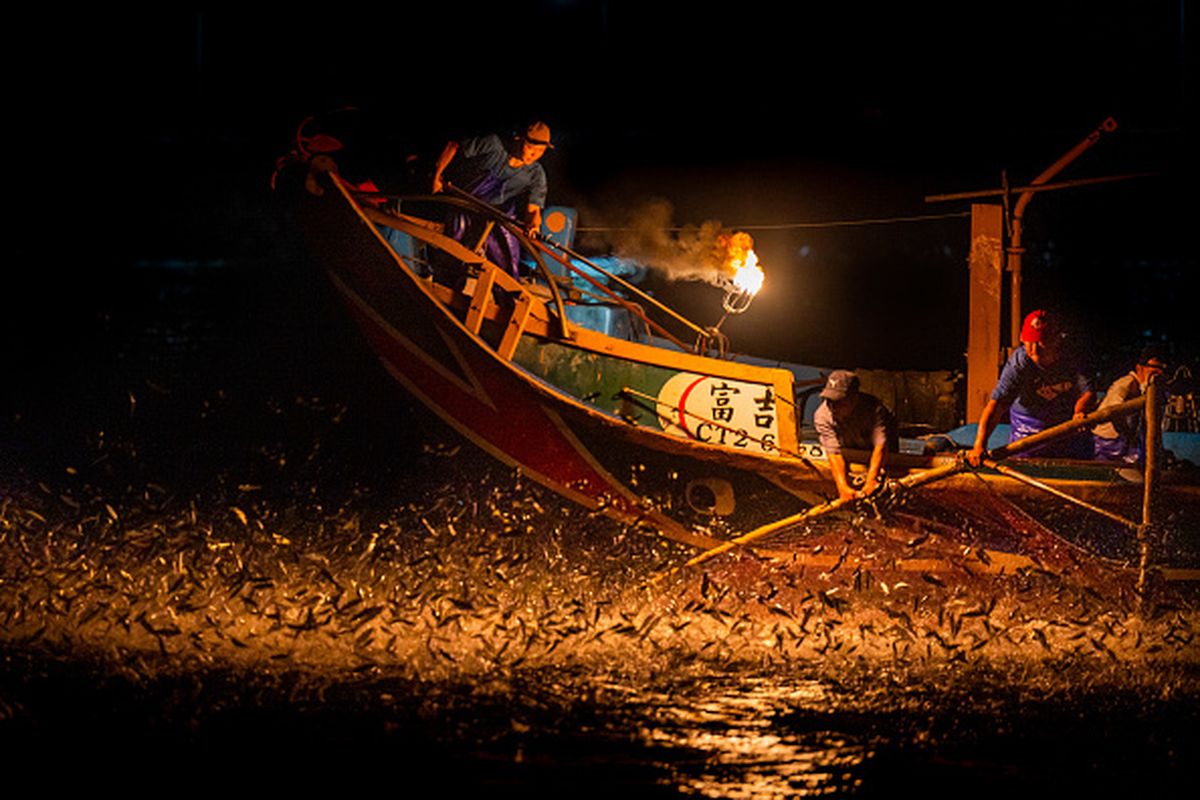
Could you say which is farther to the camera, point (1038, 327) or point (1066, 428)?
point (1038, 327)

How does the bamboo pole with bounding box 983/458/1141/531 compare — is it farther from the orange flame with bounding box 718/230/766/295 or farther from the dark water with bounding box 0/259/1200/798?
the orange flame with bounding box 718/230/766/295

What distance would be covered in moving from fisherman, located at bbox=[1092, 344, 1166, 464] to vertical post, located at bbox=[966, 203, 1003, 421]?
1.06m

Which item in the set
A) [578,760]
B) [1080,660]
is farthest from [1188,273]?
[578,760]

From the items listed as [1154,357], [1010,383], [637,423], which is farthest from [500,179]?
[1154,357]

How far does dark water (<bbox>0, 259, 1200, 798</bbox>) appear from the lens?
7047 millimetres

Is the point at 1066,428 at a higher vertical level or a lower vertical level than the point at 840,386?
lower

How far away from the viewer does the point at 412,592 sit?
946 centimetres

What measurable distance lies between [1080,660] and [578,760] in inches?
153

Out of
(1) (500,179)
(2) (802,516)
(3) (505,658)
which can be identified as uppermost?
(1) (500,179)

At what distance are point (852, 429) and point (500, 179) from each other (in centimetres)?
338

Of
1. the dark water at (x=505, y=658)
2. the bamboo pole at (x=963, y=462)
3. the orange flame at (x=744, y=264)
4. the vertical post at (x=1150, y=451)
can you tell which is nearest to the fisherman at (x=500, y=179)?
the dark water at (x=505, y=658)

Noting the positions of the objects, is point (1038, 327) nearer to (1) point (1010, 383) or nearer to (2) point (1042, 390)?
(1) point (1010, 383)

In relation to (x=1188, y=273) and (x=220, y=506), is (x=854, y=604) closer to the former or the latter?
(x=220, y=506)

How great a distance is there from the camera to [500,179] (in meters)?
9.71
